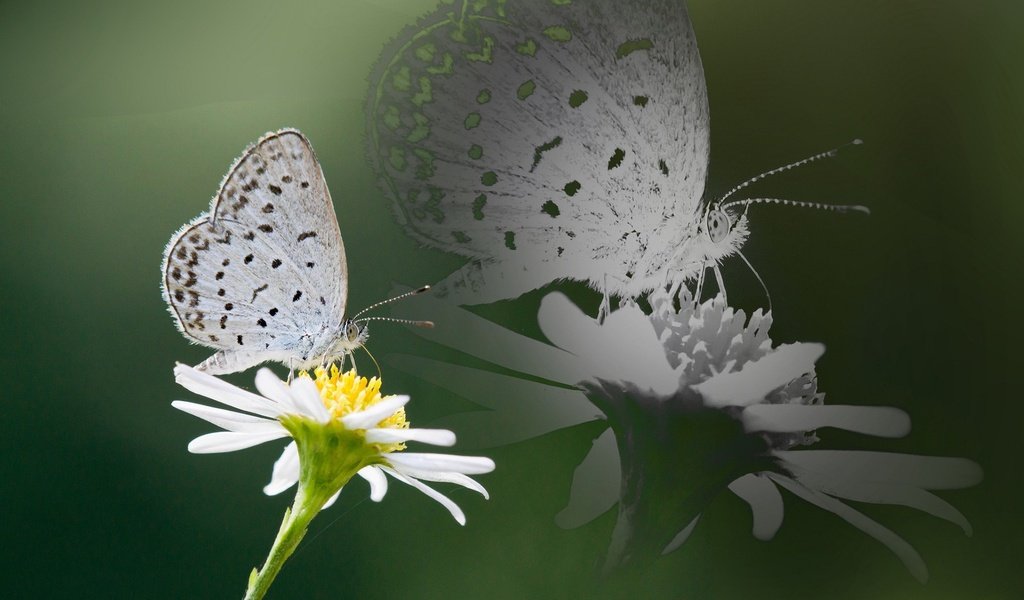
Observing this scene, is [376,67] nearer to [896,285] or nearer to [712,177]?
[712,177]

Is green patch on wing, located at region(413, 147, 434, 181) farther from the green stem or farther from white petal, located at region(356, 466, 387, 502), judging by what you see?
the green stem

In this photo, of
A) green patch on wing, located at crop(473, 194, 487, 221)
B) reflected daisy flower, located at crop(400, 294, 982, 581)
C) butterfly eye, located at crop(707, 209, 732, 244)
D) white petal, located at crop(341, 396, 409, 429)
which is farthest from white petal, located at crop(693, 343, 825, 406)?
white petal, located at crop(341, 396, 409, 429)

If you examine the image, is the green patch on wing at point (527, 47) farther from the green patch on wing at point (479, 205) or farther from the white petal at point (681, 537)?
the white petal at point (681, 537)

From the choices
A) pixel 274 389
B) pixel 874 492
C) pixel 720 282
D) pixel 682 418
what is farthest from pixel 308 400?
pixel 874 492

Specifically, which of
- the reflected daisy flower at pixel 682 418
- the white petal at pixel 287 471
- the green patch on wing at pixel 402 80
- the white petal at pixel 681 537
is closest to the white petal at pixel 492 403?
the reflected daisy flower at pixel 682 418

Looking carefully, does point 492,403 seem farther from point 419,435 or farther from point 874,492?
point 419,435

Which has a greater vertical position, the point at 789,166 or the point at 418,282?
the point at 789,166
